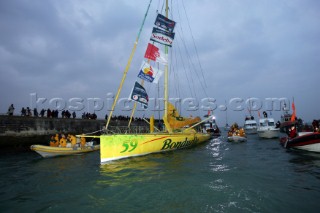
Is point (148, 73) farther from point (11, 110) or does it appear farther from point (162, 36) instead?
point (11, 110)

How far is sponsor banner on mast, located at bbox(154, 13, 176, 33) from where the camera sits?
19203mm

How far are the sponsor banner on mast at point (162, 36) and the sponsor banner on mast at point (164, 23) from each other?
1.28 feet

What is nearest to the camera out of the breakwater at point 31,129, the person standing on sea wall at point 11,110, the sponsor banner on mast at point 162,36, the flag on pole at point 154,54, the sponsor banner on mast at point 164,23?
the flag on pole at point 154,54

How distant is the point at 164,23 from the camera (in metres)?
19.5

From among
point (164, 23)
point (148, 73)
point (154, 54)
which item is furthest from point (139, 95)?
point (164, 23)

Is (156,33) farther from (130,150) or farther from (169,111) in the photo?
(130,150)

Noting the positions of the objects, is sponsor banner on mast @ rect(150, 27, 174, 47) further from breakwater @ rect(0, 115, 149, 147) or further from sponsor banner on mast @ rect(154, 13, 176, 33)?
breakwater @ rect(0, 115, 149, 147)

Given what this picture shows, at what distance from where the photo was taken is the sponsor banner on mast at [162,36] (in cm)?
1907

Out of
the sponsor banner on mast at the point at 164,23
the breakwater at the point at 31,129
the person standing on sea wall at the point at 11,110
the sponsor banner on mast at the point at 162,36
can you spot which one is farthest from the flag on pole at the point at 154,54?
the person standing on sea wall at the point at 11,110

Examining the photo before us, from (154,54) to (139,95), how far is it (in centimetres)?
402

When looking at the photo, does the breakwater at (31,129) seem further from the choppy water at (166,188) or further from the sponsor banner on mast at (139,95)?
the choppy water at (166,188)

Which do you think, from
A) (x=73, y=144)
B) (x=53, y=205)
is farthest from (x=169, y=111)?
(x=53, y=205)

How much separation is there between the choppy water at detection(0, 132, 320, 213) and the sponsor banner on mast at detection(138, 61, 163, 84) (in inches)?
286

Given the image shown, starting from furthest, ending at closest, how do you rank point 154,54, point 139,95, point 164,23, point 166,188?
point 164,23 < point 154,54 < point 139,95 < point 166,188
